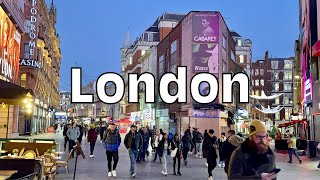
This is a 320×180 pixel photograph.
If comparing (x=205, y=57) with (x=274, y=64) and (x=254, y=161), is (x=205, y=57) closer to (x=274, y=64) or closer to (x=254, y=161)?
(x=254, y=161)

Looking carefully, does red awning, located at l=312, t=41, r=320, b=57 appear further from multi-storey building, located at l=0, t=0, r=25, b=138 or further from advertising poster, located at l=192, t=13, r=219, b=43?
multi-storey building, located at l=0, t=0, r=25, b=138

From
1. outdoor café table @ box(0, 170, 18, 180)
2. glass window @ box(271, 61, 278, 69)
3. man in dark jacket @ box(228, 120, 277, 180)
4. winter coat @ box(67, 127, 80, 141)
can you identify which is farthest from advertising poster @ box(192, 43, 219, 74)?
glass window @ box(271, 61, 278, 69)

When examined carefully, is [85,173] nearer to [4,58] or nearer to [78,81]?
[78,81]

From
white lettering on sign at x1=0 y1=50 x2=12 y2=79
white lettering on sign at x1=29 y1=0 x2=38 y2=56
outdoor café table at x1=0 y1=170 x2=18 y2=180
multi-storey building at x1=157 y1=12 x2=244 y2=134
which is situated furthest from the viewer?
white lettering on sign at x1=29 y1=0 x2=38 y2=56

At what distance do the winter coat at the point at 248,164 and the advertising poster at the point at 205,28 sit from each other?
42.9 m

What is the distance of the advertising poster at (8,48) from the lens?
1065 inches

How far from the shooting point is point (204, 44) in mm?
47656

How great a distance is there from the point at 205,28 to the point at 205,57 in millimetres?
3174

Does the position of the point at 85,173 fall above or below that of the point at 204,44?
below

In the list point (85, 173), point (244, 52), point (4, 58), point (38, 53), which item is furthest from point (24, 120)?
point (244, 52)

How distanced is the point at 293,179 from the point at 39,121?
182 feet

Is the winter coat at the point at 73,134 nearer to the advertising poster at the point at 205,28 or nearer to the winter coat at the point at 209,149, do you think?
the winter coat at the point at 209,149

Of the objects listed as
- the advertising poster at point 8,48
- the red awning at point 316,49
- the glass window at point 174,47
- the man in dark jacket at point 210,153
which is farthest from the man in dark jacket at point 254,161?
the glass window at point 174,47

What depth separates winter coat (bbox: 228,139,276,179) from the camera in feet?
16.6
